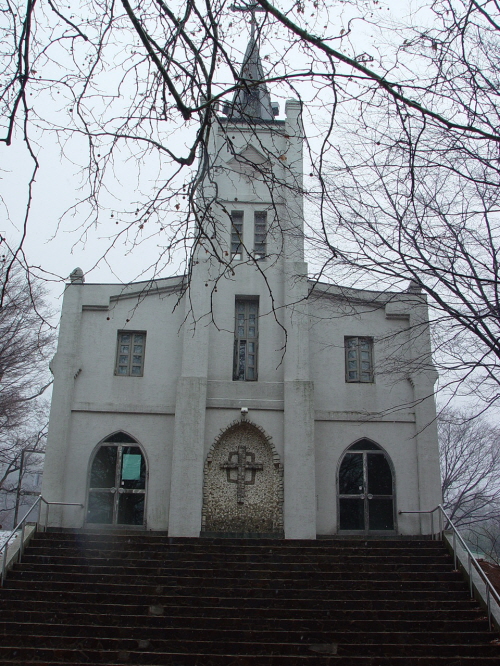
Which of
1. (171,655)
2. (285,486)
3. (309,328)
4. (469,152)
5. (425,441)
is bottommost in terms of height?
(171,655)

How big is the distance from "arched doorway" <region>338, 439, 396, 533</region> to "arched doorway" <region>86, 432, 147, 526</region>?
485cm

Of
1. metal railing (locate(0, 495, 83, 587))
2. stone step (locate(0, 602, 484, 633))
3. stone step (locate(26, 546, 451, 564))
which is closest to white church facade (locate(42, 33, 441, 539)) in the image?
metal railing (locate(0, 495, 83, 587))

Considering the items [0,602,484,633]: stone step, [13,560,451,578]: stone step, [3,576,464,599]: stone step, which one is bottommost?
[0,602,484,633]: stone step

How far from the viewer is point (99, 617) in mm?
10445

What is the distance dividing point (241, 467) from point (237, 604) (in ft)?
15.3

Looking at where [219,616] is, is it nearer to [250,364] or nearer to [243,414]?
[243,414]

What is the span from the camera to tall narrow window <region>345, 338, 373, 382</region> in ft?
54.2

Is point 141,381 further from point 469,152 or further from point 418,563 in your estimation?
point 469,152

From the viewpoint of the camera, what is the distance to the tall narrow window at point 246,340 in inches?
656

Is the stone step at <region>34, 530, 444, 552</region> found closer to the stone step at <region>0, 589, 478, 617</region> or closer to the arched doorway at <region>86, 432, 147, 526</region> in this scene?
the arched doorway at <region>86, 432, 147, 526</region>

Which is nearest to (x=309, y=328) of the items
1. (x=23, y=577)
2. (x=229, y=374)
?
(x=229, y=374)

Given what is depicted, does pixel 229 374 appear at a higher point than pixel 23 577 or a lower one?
higher

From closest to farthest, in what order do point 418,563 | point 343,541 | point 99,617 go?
point 99,617
point 418,563
point 343,541

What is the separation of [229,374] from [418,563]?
6.31 metres
